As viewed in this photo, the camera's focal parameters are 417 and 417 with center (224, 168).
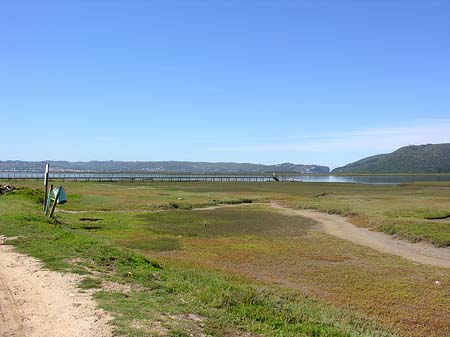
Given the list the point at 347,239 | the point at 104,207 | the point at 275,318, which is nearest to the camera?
the point at 275,318

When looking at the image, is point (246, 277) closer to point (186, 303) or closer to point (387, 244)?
point (186, 303)

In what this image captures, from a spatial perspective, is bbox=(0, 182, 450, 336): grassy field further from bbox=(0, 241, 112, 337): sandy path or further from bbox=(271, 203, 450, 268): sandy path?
bbox=(271, 203, 450, 268): sandy path

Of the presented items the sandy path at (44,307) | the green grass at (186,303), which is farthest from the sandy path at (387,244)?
the sandy path at (44,307)

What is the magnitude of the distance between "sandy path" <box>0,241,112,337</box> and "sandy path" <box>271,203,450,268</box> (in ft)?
60.3

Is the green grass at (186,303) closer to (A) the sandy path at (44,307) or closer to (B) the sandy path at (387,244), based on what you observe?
(A) the sandy path at (44,307)

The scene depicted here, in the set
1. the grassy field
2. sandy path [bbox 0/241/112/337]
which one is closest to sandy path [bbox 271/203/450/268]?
the grassy field

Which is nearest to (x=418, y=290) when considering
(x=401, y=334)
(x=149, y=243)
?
(x=401, y=334)

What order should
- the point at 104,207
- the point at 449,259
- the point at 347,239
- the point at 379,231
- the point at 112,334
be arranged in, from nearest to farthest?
the point at 112,334 → the point at 449,259 → the point at 347,239 → the point at 379,231 → the point at 104,207

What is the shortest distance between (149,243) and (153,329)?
17256 mm

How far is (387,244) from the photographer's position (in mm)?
27234

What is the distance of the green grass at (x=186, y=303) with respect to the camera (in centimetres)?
855

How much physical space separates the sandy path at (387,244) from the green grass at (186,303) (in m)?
11.8

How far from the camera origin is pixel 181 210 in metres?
46.8

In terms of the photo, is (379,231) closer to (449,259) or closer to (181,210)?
(449,259)
